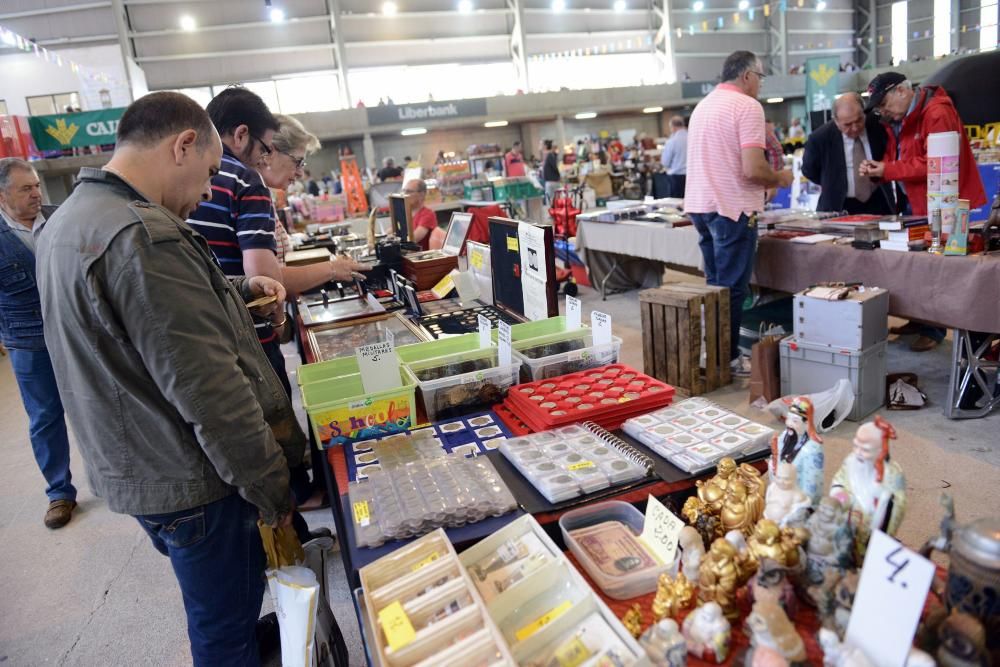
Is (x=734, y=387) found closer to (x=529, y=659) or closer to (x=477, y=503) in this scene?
(x=477, y=503)

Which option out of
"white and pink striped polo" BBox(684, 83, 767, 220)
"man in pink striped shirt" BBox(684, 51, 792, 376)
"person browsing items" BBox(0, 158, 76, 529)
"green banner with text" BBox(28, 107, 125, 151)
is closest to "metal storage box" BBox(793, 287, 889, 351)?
"man in pink striped shirt" BBox(684, 51, 792, 376)

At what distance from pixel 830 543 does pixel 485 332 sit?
1233 mm

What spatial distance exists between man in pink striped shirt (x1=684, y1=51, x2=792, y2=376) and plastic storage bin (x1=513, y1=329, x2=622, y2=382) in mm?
1833

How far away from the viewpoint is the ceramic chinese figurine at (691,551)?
107 centimetres

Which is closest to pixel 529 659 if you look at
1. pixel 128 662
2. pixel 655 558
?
pixel 655 558

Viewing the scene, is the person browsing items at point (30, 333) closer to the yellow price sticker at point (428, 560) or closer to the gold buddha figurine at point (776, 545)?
the yellow price sticker at point (428, 560)

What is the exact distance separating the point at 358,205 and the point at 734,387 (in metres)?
8.77

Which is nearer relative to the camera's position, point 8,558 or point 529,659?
point 529,659

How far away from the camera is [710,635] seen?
96cm

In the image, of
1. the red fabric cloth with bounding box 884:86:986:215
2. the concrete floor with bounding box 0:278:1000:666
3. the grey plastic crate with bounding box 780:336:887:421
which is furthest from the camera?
the red fabric cloth with bounding box 884:86:986:215

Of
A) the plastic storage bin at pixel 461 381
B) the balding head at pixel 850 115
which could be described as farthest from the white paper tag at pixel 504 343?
the balding head at pixel 850 115

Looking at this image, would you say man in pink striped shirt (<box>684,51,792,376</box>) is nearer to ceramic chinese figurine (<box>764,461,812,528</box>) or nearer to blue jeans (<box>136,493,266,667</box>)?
ceramic chinese figurine (<box>764,461,812,528</box>)

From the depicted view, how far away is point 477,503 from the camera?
1.33m

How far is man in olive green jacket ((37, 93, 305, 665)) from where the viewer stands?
124cm
